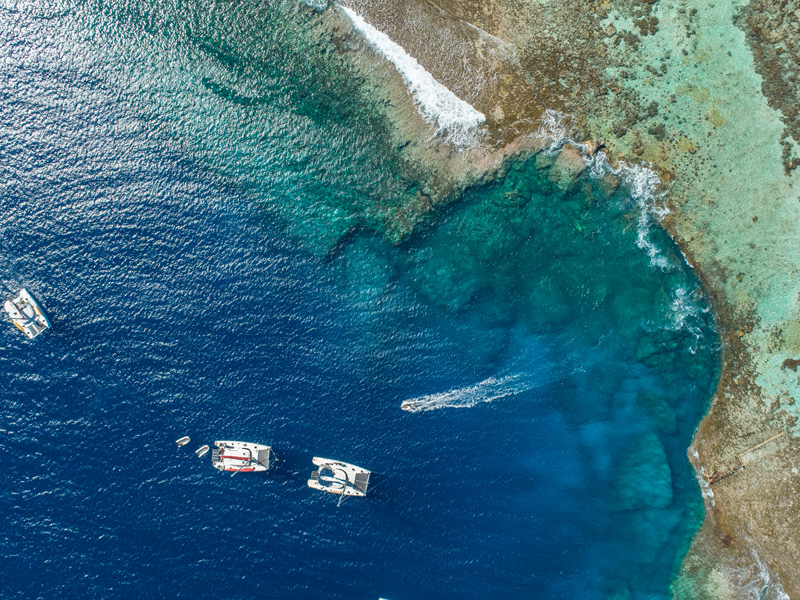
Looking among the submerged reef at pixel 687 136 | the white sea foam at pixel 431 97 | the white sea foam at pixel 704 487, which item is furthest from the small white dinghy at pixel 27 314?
the white sea foam at pixel 704 487

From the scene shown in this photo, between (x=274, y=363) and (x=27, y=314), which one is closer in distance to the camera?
(x=27, y=314)

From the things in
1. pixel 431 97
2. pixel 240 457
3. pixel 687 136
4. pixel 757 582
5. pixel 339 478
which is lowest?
pixel 757 582

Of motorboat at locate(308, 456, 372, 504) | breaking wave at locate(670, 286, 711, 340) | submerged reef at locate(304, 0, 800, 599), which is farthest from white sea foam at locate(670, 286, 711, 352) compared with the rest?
motorboat at locate(308, 456, 372, 504)

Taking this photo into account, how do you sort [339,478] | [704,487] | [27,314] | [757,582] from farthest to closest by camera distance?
[704,487] < [757,582] < [27,314] < [339,478]

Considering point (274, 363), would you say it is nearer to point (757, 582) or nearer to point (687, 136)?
point (687, 136)

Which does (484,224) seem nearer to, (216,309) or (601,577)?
(216,309)

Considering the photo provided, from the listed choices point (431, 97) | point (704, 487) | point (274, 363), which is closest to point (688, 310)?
point (704, 487)

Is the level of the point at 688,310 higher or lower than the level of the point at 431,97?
lower

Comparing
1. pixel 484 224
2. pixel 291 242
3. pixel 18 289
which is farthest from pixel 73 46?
pixel 484 224
